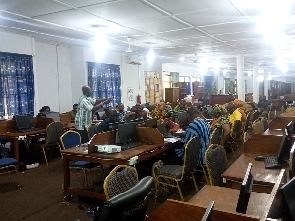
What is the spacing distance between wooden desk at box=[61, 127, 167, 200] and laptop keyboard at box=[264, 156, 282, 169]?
4.86 ft

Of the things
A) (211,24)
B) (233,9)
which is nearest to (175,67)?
(211,24)

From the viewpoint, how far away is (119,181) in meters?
2.31

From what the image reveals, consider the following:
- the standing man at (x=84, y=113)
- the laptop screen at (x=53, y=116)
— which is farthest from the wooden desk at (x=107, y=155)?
the laptop screen at (x=53, y=116)

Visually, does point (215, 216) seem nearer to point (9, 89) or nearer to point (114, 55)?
point (9, 89)

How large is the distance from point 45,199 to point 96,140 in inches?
45.8

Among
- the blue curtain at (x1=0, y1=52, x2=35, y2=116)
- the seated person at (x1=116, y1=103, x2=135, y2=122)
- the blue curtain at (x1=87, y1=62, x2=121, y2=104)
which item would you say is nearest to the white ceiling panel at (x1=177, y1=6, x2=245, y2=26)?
the seated person at (x1=116, y1=103, x2=135, y2=122)

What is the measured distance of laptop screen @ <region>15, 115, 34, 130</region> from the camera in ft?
20.0

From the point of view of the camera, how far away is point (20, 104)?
701 centimetres

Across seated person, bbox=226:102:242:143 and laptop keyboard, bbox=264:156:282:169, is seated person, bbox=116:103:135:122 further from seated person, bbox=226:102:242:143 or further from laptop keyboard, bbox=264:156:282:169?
laptop keyboard, bbox=264:156:282:169

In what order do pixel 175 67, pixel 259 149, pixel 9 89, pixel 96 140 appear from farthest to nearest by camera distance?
pixel 175 67 → pixel 9 89 → pixel 96 140 → pixel 259 149

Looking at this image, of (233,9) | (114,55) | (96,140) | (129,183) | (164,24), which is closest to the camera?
(129,183)

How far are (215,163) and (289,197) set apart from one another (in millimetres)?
1319

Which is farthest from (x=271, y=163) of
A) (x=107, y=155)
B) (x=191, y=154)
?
(x=107, y=155)

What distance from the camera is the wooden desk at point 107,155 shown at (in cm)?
348
